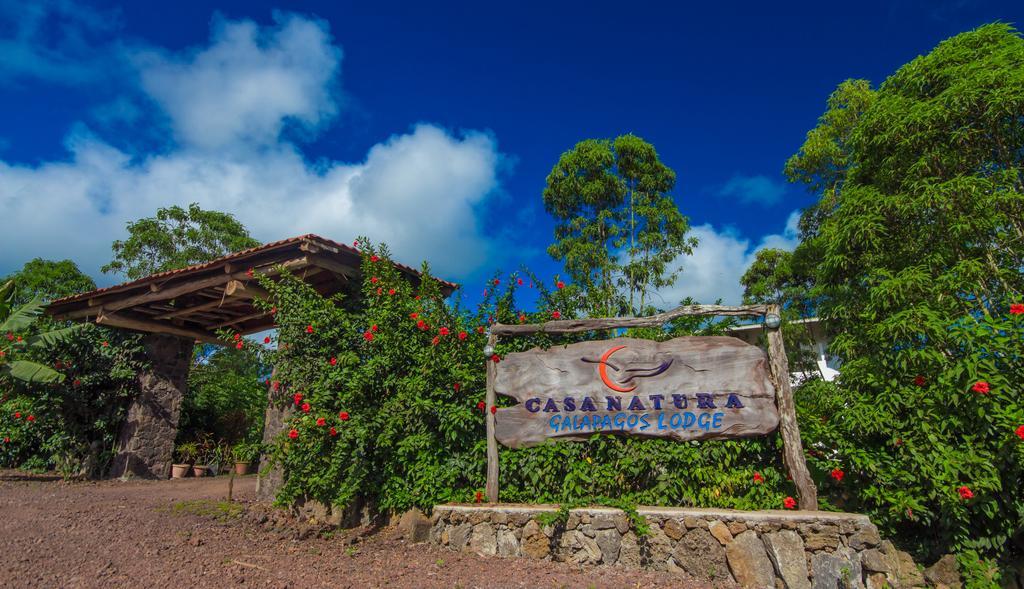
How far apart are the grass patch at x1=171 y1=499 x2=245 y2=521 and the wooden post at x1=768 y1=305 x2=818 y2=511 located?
6.48 metres

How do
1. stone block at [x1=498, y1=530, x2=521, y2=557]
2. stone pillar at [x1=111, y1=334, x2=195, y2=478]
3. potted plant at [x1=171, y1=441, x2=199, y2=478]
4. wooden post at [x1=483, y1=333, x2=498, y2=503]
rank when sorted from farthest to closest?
potted plant at [x1=171, y1=441, x2=199, y2=478], stone pillar at [x1=111, y1=334, x2=195, y2=478], wooden post at [x1=483, y1=333, x2=498, y2=503], stone block at [x1=498, y1=530, x2=521, y2=557]

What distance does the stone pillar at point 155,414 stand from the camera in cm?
1012

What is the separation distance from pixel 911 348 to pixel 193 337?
12.4 meters

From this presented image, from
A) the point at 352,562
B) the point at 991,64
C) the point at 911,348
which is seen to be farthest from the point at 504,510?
the point at 991,64

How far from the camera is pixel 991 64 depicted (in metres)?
4.86

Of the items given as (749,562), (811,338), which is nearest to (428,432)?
(749,562)

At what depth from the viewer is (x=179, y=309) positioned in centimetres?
981

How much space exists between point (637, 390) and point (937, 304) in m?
2.78

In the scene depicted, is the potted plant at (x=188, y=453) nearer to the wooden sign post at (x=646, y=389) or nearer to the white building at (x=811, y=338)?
the wooden sign post at (x=646, y=389)

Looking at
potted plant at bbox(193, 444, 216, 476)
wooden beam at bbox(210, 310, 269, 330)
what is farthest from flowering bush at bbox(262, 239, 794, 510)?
potted plant at bbox(193, 444, 216, 476)

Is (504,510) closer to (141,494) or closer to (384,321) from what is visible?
(384,321)

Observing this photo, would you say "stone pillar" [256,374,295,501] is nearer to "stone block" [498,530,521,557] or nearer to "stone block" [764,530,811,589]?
"stone block" [498,530,521,557]

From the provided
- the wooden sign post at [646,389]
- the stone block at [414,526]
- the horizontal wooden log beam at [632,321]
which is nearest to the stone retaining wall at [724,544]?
the wooden sign post at [646,389]

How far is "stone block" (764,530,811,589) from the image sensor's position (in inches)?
160
